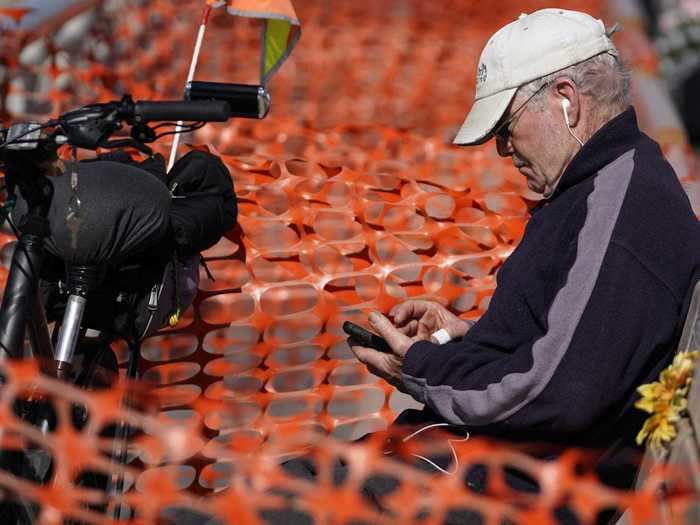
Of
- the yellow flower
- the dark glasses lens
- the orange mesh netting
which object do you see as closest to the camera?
the orange mesh netting

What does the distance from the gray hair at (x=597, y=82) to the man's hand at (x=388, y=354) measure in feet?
1.91

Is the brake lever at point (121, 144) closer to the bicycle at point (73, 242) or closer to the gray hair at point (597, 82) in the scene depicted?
the bicycle at point (73, 242)

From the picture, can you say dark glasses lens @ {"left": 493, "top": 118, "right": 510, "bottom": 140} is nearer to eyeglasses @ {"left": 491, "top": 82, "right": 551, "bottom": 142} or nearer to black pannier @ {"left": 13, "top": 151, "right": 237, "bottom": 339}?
eyeglasses @ {"left": 491, "top": 82, "right": 551, "bottom": 142}

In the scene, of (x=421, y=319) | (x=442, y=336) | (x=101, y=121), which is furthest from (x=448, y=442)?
(x=101, y=121)

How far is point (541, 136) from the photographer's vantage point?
238cm

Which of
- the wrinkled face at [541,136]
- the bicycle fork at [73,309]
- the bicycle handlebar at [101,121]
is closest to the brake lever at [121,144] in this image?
the bicycle handlebar at [101,121]

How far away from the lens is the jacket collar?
2.25 meters

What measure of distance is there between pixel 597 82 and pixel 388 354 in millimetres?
759

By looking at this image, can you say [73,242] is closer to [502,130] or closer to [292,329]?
[502,130]

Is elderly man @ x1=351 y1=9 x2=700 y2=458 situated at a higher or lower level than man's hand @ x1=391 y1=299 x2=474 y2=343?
higher

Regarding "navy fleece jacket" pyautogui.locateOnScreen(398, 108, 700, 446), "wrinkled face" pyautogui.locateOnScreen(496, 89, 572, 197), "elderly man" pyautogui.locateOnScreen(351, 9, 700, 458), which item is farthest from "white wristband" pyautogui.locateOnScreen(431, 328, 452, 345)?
"wrinkled face" pyautogui.locateOnScreen(496, 89, 572, 197)

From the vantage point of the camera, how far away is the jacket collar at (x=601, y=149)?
2250 mm

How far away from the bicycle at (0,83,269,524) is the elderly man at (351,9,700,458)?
1.87ft

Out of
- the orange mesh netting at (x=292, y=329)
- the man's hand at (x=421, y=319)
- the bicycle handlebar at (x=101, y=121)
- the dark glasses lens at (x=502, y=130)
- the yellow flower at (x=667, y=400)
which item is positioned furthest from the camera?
the man's hand at (x=421, y=319)
